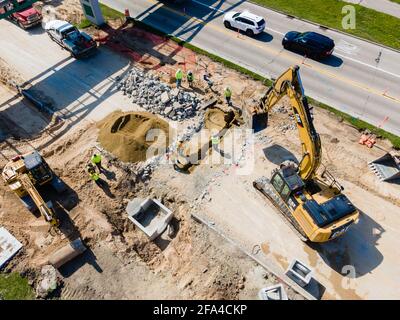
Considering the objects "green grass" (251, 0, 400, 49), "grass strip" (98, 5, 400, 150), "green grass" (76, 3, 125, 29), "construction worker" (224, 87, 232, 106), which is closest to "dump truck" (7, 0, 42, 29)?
"green grass" (76, 3, 125, 29)

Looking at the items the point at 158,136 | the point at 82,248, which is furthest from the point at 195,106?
the point at 82,248

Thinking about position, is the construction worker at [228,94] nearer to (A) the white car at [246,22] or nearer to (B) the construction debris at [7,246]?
(A) the white car at [246,22]

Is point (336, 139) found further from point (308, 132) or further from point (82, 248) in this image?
point (82, 248)

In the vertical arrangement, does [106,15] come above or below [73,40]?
below

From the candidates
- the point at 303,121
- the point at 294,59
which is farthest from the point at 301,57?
the point at 303,121

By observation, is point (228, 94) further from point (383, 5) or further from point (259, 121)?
point (383, 5)

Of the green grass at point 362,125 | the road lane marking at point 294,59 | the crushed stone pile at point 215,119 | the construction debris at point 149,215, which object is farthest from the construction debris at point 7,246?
the road lane marking at point 294,59
